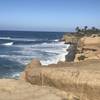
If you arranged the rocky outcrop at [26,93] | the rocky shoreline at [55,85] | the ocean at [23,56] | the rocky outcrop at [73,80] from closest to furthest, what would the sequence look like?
the rocky outcrop at [26,93] < the rocky shoreline at [55,85] < the rocky outcrop at [73,80] < the ocean at [23,56]

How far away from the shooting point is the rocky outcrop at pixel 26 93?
24.8ft

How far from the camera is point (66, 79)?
9.51 metres

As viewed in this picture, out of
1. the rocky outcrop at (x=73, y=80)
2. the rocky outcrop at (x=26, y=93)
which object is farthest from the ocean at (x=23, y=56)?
the rocky outcrop at (x=26, y=93)

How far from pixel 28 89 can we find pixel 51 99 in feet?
2.84

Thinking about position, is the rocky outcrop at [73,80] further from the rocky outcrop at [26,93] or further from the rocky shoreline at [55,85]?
the rocky outcrop at [26,93]

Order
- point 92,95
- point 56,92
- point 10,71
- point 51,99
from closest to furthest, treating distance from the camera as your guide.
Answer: point 51,99 < point 56,92 < point 92,95 < point 10,71

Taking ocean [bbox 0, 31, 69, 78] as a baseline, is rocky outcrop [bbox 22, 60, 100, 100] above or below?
above

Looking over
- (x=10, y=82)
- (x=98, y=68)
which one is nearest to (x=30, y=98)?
(x=10, y=82)

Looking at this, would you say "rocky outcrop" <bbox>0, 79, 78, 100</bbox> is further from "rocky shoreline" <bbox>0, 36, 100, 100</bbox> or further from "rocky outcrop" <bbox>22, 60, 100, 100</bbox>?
"rocky outcrop" <bbox>22, 60, 100, 100</bbox>

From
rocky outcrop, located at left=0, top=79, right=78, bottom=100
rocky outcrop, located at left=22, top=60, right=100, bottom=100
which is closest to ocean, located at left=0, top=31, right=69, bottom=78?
rocky outcrop, located at left=22, top=60, right=100, bottom=100

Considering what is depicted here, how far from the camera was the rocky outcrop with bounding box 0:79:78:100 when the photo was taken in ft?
24.8

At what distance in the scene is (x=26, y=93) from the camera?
25.6 ft

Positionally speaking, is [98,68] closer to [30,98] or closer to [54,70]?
[54,70]

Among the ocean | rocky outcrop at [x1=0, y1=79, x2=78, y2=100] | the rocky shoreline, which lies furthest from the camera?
the ocean
